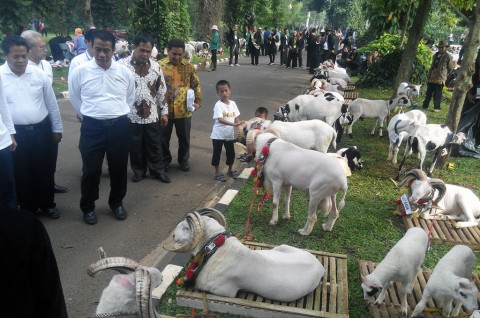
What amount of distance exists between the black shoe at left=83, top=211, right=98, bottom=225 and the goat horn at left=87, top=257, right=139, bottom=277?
3012 millimetres

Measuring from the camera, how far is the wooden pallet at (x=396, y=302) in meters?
3.39

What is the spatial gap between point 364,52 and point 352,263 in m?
16.1

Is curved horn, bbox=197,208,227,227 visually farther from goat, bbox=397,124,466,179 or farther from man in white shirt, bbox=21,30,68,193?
goat, bbox=397,124,466,179

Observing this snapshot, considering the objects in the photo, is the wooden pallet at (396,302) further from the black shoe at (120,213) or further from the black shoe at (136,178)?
the black shoe at (136,178)

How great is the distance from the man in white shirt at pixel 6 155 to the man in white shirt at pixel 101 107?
0.84 metres

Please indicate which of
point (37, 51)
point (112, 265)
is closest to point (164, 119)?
point (37, 51)

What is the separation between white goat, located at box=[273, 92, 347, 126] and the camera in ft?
25.9

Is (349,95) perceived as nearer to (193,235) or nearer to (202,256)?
(202,256)

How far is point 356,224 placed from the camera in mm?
5246

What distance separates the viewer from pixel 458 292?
3.01 meters

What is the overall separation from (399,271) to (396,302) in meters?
0.47

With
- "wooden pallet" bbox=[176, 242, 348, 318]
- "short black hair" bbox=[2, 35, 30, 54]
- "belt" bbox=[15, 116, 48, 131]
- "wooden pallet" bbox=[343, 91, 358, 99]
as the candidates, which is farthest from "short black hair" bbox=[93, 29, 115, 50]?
"wooden pallet" bbox=[343, 91, 358, 99]

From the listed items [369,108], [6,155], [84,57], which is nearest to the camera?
[6,155]

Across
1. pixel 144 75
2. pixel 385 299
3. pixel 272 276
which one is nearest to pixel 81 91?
pixel 144 75
